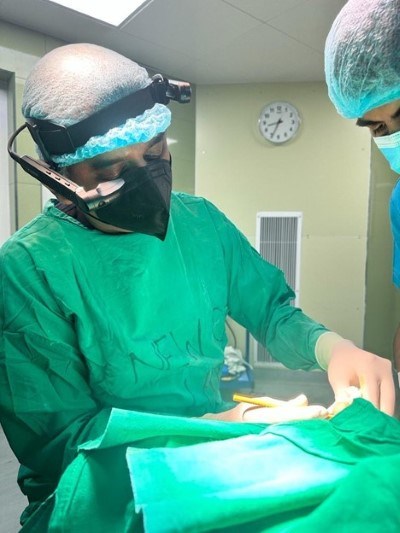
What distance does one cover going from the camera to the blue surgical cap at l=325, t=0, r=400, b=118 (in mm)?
790

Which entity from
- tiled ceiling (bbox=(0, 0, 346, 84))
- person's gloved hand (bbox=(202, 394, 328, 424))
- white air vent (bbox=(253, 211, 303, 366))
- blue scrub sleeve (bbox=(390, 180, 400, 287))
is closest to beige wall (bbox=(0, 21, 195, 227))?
tiled ceiling (bbox=(0, 0, 346, 84))

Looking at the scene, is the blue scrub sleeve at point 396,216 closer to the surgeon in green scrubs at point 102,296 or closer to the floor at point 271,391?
the surgeon in green scrubs at point 102,296

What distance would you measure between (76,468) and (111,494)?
0.20 ft

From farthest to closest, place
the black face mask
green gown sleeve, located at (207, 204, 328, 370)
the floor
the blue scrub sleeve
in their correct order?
the floor, the blue scrub sleeve, green gown sleeve, located at (207, 204, 328, 370), the black face mask

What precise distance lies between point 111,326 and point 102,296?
0.07m

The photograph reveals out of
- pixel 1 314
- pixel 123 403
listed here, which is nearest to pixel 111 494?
pixel 123 403

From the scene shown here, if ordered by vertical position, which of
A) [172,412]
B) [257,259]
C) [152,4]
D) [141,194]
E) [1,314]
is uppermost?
[152,4]

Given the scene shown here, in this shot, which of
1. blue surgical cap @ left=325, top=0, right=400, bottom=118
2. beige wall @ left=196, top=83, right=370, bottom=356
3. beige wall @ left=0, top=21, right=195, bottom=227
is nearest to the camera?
blue surgical cap @ left=325, top=0, right=400, bottom=118

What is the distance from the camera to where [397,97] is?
864 mm

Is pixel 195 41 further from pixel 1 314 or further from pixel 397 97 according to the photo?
pixel 1 314

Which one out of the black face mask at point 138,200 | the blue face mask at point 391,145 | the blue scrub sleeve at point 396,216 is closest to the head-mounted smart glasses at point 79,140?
the black face mask at point 138,200

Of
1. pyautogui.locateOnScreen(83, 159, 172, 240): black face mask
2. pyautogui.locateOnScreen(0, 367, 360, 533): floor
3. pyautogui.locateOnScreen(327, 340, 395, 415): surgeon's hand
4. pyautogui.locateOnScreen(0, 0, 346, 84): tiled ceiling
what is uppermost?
pyautogui.locateOnScreen(0, 0, 346, 84): tiled ceiling

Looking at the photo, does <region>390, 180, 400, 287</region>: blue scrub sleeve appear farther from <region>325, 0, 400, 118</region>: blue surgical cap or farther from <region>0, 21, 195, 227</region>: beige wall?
<region>0, 21, 195, 227</region>: beige wall

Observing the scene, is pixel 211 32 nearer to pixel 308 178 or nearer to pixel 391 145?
pixel 308 178
